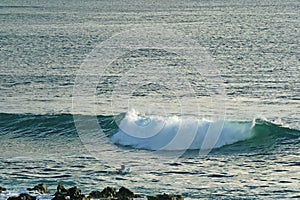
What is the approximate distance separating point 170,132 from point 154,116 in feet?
8.11

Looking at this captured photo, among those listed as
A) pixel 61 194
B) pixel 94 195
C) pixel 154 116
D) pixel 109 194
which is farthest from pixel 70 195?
pixel 154 116

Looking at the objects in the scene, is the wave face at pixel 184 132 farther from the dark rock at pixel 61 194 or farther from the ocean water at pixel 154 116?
the dark rock at pixel 61 194

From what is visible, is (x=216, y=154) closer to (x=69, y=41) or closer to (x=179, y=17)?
(x=69, y=41)

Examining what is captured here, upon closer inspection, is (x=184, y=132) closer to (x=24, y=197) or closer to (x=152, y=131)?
(x=152, y=131)

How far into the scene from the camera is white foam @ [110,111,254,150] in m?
36.7

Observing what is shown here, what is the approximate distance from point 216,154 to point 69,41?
4610 centimetres

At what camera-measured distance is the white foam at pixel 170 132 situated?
36688mm

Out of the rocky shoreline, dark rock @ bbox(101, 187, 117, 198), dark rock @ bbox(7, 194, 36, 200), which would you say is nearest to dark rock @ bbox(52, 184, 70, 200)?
the rocky shoreline

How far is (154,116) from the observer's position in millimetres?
41344

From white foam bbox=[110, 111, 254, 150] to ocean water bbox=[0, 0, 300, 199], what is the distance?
0.05 m

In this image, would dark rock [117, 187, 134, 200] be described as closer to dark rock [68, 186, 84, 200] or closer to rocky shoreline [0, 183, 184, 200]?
rocky shoreline [0, 183, 184, 200]

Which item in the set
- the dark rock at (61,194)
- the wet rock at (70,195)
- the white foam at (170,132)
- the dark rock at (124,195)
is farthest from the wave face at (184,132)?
the wet rock at (70,195)

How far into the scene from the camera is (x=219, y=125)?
3900cm

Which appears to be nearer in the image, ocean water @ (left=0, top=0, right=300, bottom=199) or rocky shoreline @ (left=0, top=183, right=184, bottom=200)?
rocky shoreline @ (left=0, top=183, right=184, bottom=200)
